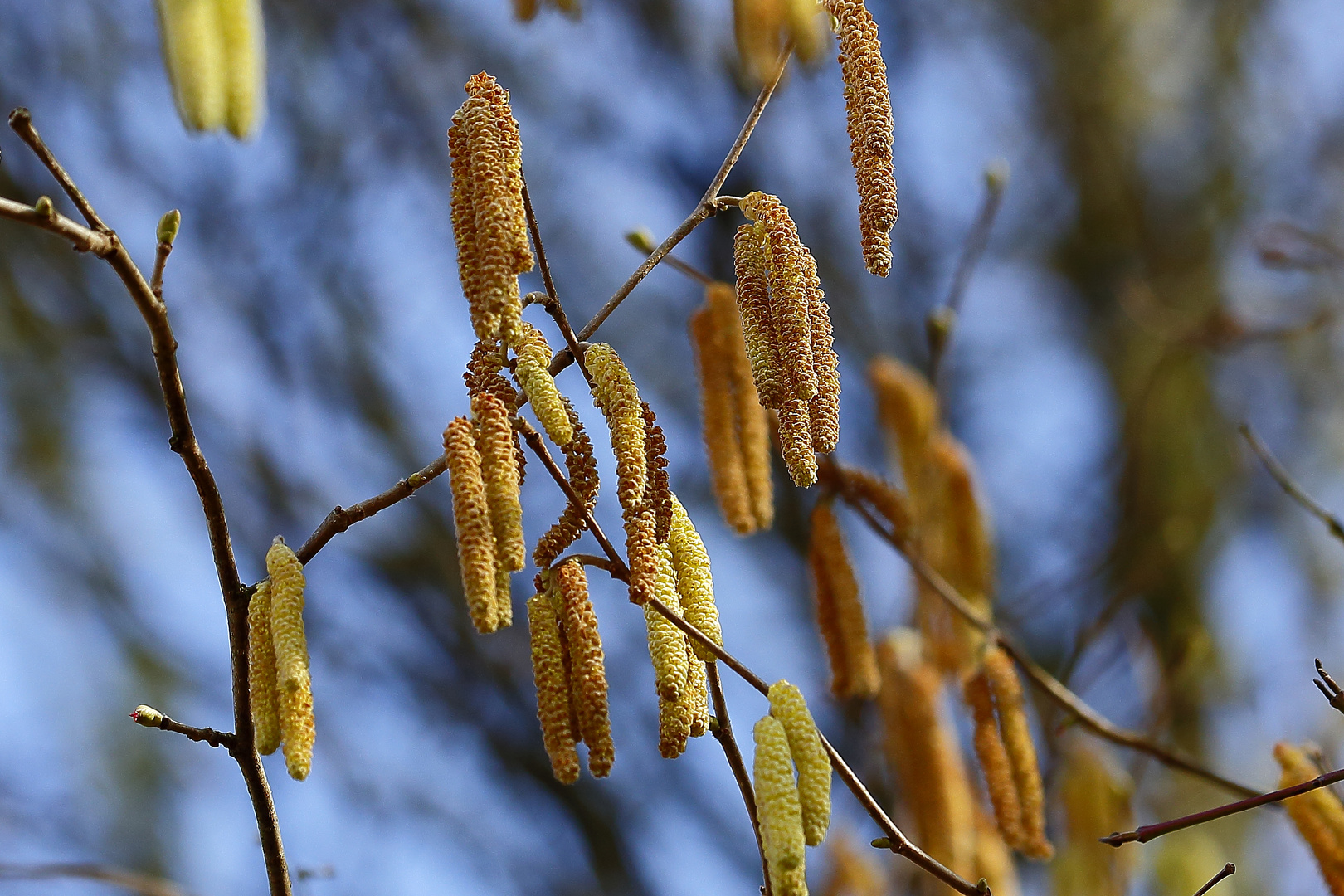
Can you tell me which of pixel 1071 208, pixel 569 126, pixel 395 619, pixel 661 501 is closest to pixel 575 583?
pixel 661 501

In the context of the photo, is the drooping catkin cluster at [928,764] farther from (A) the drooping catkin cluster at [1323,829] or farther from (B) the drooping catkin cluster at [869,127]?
(B) the drooping catkin cluster at [869,127]

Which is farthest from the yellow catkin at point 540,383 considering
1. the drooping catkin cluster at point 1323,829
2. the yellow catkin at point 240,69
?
the drooping catkin cluster at point 1323,829

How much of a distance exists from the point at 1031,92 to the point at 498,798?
449 cm

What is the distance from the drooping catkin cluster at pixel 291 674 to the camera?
115 cm

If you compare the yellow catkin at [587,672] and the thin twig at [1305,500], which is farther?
the thin twig at [1305,500]

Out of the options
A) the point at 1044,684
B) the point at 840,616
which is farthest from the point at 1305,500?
the point at 840,616

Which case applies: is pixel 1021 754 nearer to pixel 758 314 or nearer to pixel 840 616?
pixel 840 616

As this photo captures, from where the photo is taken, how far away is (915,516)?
7.98 feet

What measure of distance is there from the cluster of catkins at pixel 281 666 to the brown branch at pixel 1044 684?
45.8 inches

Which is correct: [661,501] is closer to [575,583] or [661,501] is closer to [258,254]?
[575,583]

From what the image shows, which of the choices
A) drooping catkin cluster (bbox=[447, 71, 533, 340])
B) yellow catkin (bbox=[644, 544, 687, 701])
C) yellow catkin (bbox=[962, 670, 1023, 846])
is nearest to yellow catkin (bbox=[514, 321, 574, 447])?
drooping catkin cluster (bbox=[447, 71, 533, 340])

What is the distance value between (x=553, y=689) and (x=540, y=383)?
1.01 ft

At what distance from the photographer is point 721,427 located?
5.34 ft

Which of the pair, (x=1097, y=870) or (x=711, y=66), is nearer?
(x=1097, y=870)
